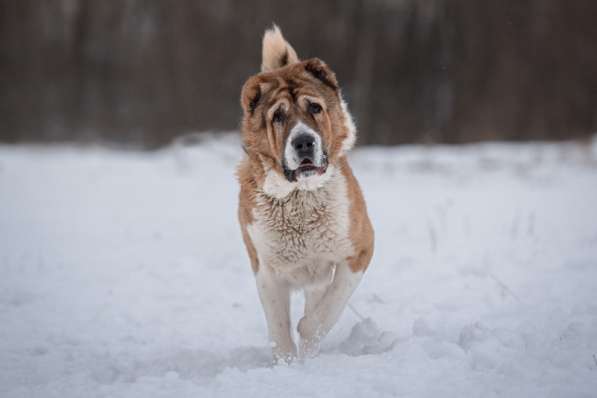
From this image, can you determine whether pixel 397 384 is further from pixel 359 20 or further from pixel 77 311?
pixel 359 20

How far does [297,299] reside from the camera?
4.76m

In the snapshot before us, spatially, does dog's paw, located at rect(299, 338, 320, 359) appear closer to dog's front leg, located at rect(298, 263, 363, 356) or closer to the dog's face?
dog's front leg, located at rect(298, 263, 363, 356)

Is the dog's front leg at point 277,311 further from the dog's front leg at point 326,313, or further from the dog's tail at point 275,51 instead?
the dog's tail at point 275,51

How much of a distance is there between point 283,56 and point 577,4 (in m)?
13.4

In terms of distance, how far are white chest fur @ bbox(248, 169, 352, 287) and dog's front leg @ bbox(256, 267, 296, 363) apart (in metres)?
0.06

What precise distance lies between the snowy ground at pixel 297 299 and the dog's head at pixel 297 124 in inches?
45.8

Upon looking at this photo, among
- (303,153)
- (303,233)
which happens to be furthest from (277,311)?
(303,153)

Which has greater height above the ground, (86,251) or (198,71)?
(198,71)

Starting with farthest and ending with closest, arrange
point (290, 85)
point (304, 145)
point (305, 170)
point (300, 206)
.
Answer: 1. point (290, 85)
2. point (300, 206)
3. point (305, 170)
4. point (304, 145)

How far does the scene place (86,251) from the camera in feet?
19.0

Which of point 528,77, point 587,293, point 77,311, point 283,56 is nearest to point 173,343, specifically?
point 77,311

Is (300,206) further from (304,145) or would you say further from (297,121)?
(297,121)

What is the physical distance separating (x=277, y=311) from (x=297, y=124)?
3.97 feet

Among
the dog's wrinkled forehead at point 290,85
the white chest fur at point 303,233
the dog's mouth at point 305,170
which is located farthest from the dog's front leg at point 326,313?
the dog's wrinkled forehead at point 290,85
